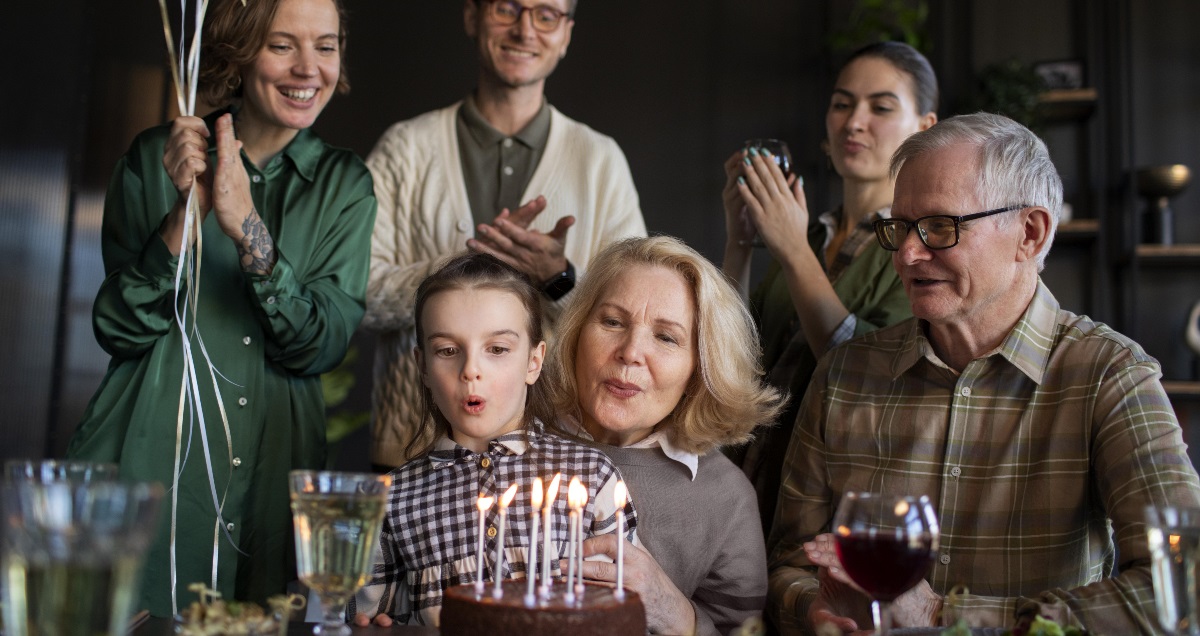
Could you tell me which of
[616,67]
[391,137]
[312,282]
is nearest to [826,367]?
[312,282]

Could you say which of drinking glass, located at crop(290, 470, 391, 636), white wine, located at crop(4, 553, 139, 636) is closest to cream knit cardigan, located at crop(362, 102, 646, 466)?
drinking glass, located at crop(290, 470, 391, 636)

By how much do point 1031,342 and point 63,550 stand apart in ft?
5.20

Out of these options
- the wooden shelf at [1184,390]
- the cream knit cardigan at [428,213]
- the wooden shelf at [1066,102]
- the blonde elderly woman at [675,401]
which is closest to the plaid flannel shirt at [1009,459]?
the blonde elderly woman at [675,401]

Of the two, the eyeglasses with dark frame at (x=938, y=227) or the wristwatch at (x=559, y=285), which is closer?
the eyeglasses with dark frame at (x=938, y=227)

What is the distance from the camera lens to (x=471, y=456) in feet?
6.09

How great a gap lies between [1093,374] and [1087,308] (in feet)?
12.1

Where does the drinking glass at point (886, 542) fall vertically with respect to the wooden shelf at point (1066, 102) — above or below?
below

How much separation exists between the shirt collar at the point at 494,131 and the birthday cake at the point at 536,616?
160 centimetres

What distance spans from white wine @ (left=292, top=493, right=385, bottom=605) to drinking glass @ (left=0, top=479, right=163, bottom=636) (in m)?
0.25

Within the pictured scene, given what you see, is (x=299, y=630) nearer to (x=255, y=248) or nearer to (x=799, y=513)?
(x=255, y=248)

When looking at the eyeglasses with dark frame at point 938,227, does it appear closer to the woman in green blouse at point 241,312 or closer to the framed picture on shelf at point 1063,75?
the woman in green blouse at point 241,312

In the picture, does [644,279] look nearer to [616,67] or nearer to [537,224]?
[537,224]

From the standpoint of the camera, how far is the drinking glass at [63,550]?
91 centimetres

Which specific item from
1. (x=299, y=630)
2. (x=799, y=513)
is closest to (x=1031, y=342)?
(x=799, y=513)
